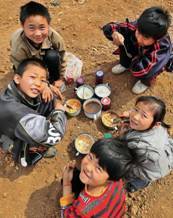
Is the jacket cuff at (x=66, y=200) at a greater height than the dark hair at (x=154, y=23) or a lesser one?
lesser

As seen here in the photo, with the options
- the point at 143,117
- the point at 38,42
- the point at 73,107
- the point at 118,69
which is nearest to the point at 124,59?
the point at 118,69

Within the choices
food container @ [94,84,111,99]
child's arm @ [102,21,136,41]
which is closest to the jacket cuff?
food container @ [94,84,111,99]

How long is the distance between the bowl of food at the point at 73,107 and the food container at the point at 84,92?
0.08 metres

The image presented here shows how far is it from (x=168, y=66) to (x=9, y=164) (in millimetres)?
2227

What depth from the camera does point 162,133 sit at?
3.33 m

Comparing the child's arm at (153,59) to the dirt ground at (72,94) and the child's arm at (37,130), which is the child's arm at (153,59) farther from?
the child's arm at (37,130)

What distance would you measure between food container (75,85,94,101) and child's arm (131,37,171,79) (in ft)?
2.03

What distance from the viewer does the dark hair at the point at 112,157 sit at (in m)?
2.90

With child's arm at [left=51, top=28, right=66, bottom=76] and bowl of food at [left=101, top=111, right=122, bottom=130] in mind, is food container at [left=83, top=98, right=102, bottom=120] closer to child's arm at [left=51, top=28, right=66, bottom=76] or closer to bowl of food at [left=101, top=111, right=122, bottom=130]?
bowl of food at [left=101, top=111, right=122, bottom=130]

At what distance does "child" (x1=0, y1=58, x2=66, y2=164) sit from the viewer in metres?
3.34

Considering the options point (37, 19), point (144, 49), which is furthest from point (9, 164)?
point (144, 49)

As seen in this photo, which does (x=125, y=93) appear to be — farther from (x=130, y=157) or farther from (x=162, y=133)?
(x=130, y=157)

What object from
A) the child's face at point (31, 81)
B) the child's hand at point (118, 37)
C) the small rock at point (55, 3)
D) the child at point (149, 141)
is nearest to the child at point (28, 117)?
the child's face at point (31, 81)

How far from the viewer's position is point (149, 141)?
323cm
